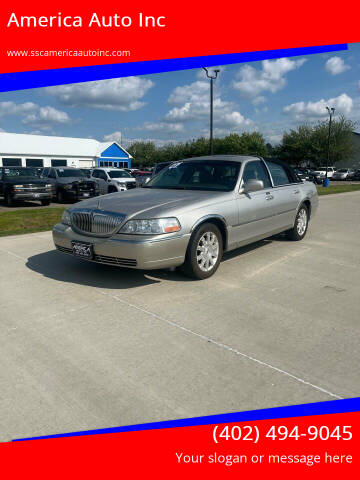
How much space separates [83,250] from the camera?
469 centimetres

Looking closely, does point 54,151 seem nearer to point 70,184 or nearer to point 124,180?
point 124,180

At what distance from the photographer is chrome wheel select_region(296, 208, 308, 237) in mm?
7266

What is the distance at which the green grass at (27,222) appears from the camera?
857 cm

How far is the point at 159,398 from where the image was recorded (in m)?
2.51

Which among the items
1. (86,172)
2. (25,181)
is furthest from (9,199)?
(86,172)

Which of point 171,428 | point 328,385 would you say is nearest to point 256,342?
point 328,385

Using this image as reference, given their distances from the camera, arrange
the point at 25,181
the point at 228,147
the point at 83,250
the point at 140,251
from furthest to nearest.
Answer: the point at 228,147, the point at 25,181, the point at 83,250, the point at 140,251

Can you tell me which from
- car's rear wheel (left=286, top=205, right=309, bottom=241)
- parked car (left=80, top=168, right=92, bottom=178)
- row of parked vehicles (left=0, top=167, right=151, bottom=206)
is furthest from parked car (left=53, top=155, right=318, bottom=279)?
parked car (left=80, top=168, right=92, bottom=178)

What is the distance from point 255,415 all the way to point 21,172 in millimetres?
15697

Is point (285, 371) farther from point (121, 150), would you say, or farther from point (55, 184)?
point (121, 150)

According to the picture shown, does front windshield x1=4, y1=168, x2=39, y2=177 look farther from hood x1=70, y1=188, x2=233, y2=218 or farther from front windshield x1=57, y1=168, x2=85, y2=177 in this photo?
hood x1=70, y1=188, x2=233, y2=218

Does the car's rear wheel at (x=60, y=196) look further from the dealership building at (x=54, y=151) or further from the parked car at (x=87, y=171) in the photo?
the dealership building at (x=54, y=151)

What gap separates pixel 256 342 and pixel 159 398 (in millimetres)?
1078

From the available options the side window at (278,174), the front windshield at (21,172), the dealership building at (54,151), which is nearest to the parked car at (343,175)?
the dealership building at (54,151)
